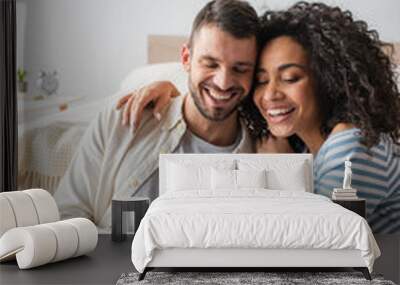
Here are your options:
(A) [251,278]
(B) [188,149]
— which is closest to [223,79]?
(B) [188,149]

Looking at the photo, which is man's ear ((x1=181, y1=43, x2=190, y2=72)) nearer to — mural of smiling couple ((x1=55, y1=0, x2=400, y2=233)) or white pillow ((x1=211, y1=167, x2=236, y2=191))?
mural of smiling couple ((x1=55, y1=0, x2=400, y2=233))

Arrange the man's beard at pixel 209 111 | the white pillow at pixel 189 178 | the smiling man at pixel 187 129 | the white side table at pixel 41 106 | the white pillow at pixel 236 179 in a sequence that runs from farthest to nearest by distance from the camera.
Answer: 1. the white side table at pixel 41 106
2. the man's beard at pixel 209 111
3. the smiling man at pixel 187 129
4. the white pillow at pixel 189 178
5. the white pillow at pixel 236 179

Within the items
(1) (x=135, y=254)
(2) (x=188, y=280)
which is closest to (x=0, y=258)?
(1) (x=135, y=254)

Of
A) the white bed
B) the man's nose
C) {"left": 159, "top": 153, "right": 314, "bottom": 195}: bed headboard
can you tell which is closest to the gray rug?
the white bed

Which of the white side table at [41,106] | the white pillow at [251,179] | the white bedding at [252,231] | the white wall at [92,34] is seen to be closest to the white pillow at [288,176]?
the white pillow at [251,179]

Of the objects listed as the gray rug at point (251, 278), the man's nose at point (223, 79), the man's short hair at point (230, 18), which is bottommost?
the gray rug at point (251, 278)

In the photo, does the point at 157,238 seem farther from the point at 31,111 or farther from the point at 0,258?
the point at 31,111

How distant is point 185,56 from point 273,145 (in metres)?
1.29

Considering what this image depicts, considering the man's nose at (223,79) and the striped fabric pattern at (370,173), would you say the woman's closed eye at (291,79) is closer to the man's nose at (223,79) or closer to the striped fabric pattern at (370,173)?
the man's nose at (223,79)

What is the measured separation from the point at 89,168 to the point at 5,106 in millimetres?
1052

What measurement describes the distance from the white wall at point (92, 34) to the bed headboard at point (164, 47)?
0.17 ft

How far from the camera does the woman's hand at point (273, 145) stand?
6688mm

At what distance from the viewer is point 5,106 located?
6586 millimetres

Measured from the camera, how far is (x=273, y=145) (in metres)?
6.70
